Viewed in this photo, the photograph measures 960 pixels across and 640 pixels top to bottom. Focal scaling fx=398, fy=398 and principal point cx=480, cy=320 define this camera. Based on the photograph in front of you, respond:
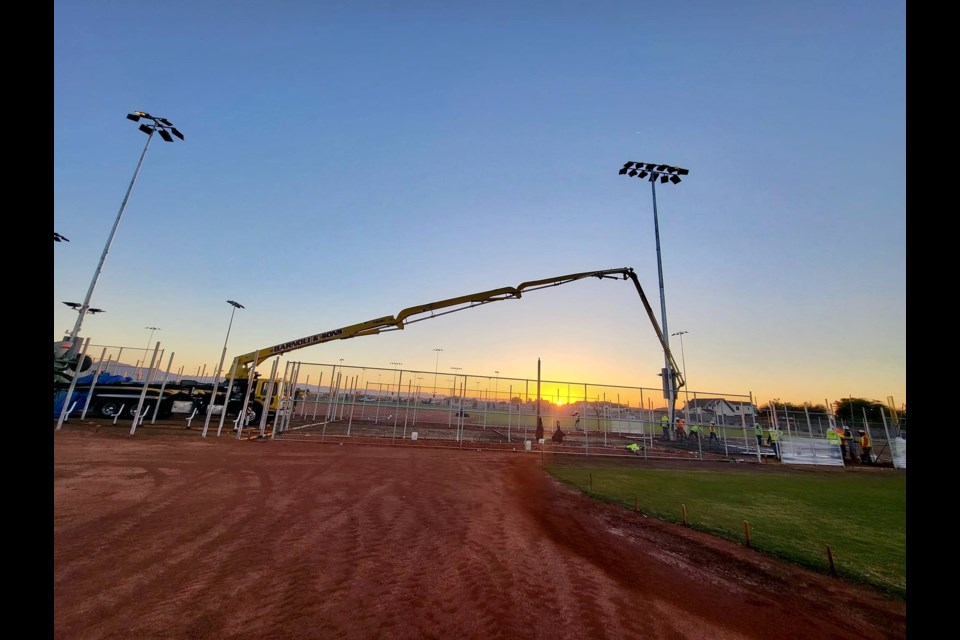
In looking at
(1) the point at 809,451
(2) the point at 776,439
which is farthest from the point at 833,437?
(2) the point at 776,439

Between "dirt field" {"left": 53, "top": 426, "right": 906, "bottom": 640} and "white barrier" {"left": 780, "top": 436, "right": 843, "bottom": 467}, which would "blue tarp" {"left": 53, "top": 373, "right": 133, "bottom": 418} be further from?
"white barrier" {"left": 780, "top": 436, "right": 843, "bottom": 467}

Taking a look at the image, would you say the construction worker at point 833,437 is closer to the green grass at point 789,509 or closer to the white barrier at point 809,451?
the white barrier at point 809,451

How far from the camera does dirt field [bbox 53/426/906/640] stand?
14.9 feet

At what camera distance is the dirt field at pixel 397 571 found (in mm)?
4555

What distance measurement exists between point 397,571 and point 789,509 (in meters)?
10.7

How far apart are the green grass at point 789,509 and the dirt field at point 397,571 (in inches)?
31.7

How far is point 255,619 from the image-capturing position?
4.46 m

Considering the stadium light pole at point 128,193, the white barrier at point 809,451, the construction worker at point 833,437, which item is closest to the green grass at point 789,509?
the white barrier at point 809,451

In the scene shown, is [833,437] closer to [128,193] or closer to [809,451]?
[809,451]
